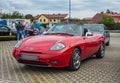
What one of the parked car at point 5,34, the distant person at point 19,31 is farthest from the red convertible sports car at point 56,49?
the distant person at point 19,31

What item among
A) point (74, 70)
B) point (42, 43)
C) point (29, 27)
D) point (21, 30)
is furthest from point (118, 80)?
point (29, 27)

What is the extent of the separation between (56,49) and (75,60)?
88 centimetres

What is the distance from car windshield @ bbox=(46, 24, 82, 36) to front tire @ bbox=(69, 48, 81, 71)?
77 cm

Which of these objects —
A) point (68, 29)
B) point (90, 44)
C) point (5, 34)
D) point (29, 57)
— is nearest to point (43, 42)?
point (29, 57)

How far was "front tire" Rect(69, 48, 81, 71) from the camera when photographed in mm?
7663

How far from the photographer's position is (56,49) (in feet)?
23.7

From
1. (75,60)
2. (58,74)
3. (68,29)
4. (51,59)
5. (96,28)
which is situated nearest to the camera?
(51,59)

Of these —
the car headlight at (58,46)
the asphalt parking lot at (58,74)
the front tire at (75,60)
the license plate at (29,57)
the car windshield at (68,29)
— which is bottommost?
the asphalt parking lot at (58,74)

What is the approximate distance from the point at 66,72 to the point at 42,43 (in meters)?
1.04

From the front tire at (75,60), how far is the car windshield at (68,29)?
77cm

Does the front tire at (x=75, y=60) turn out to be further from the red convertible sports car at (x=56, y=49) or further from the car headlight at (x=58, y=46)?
the car headlight at (x=58, y=46)

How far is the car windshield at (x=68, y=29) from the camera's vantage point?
8.67 m

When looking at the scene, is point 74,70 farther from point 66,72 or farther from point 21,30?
point 21,30

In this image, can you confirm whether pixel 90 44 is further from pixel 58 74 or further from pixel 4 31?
pixel 4 31
